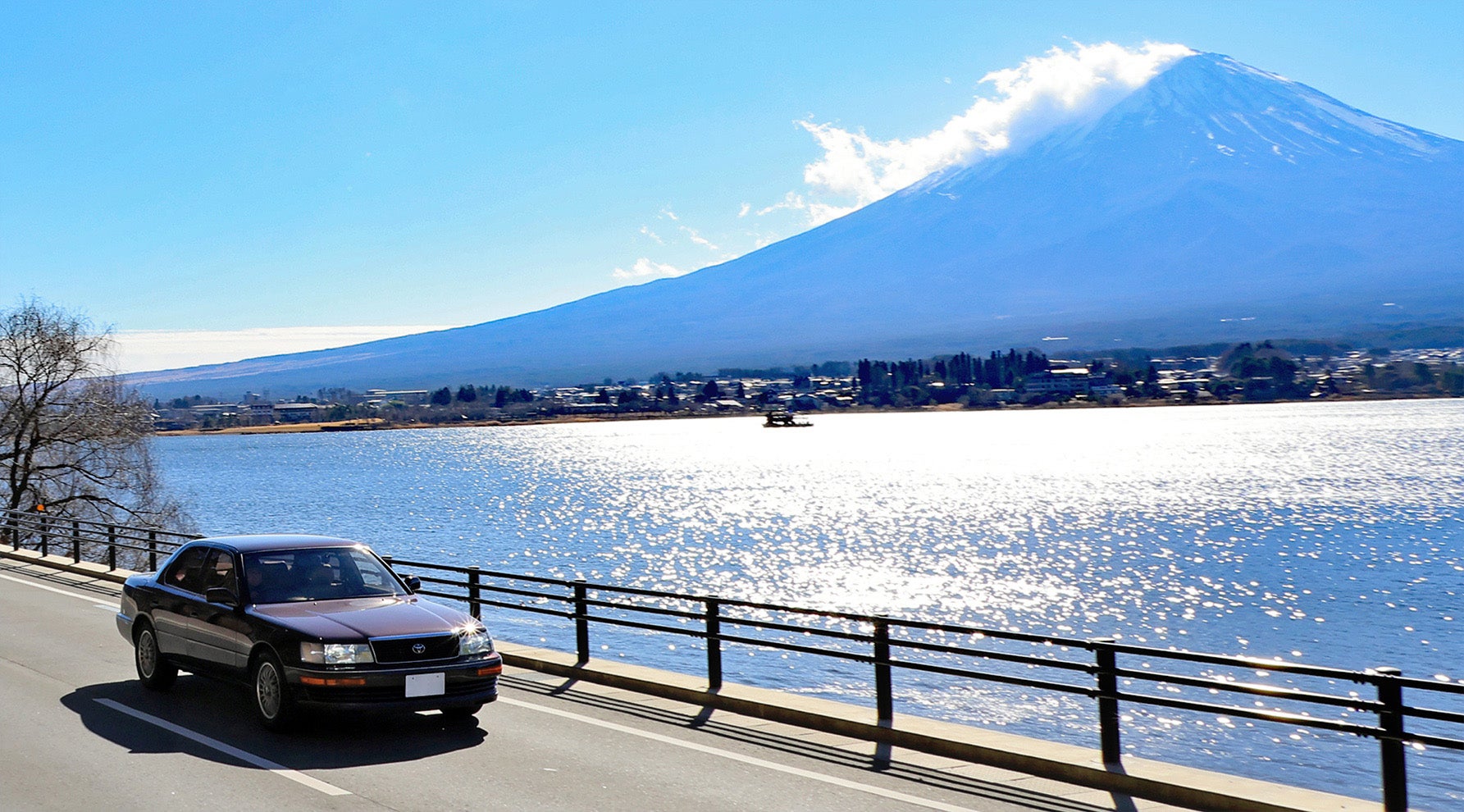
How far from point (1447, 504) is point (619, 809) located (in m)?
78.1

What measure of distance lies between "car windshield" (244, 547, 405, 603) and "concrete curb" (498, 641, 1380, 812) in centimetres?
285

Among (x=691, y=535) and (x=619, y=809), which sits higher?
(x=619, y=809)

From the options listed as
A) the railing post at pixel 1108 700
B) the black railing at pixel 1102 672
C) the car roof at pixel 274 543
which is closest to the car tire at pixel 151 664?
the car roof at pixel 274 543

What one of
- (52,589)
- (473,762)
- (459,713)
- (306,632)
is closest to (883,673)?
(473,762)

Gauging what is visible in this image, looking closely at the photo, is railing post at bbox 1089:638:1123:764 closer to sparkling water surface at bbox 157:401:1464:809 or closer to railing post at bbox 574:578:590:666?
railing post at bbox 574:578:590:666

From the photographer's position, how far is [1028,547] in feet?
189

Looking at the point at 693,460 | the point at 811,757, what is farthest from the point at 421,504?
the point at 811,757

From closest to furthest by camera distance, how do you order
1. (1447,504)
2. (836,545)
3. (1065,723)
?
1. (1065,723)
2. (836,545)
3. (1447,504)

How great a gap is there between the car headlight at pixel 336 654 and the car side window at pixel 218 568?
188cm

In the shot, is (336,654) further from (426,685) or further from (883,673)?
(883,673)

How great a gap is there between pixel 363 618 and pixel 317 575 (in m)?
1.14

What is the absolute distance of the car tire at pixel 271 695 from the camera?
10.5 metres

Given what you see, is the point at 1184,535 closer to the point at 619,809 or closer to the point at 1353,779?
the point at 1353,779

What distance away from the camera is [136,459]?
46688 mm
